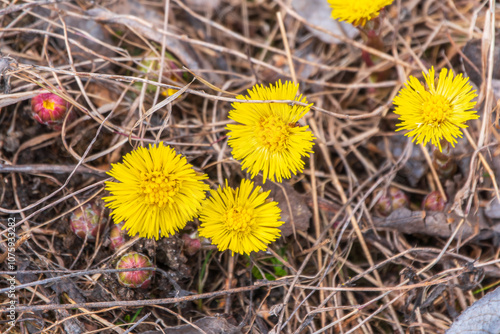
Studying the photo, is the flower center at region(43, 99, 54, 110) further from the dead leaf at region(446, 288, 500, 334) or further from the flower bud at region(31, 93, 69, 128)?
the dead leaf at region(446, 288, 500, 334)

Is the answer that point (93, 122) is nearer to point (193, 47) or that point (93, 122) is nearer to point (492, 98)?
point (193, 47)

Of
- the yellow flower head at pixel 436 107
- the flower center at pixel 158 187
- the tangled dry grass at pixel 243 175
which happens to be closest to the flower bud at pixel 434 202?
the tangled dry grass at pixel 243 175

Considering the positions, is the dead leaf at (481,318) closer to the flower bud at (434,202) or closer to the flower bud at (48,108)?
the flower bud at (434,202)

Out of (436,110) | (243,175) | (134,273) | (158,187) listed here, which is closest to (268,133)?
(243,175)

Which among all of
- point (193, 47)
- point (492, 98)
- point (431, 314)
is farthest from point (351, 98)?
point (431, 314)

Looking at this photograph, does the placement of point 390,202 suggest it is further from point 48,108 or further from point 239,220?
point 48,108

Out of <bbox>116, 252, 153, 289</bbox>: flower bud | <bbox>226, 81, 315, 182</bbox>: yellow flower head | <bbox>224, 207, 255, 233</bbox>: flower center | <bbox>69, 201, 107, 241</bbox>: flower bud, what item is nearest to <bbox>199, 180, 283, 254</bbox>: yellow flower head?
<bbox>224, 207, 255, 233</bbox>: flower center
